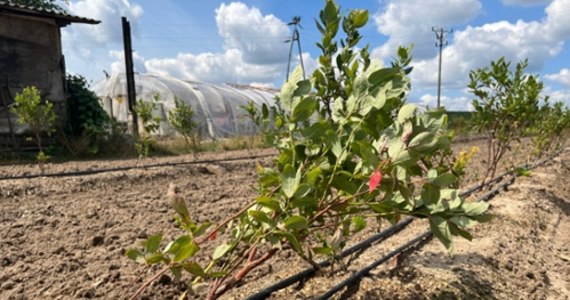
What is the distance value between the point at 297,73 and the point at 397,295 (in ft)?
3.45

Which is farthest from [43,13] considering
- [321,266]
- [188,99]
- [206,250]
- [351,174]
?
[351,174]

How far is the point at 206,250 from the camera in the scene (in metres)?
2.81

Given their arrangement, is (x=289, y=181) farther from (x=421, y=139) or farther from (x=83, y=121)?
(x=83, y=121)

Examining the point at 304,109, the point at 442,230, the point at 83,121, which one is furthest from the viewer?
the point at 83,121

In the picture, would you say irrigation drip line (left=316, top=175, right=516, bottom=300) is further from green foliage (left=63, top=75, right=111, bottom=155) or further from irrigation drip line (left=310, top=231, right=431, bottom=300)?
green foliage (left=63, top=75, right=111, bottom=155)

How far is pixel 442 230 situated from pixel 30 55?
8727mm

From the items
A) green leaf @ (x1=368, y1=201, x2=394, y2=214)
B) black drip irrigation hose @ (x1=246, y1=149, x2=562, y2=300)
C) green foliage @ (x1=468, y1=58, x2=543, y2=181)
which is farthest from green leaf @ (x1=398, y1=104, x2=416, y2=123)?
green foliage @ (x1=468, y1=58, x2=543, y2=181)

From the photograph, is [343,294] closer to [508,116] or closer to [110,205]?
[110,205]

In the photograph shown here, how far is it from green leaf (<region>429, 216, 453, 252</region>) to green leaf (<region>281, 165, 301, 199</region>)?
387 mm

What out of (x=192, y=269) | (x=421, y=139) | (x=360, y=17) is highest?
(x=360, y=17)

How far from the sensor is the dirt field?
204cm

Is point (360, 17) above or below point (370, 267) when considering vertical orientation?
above

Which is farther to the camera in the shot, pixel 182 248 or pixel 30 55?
pixel 30 55

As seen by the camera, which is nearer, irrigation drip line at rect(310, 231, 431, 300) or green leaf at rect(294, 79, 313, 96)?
green leaf at rect(294, 79, 313, 96)
